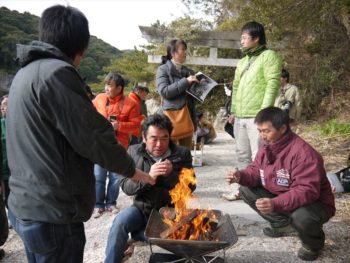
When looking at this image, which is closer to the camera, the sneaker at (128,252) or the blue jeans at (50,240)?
the blue jeans at (50,240)

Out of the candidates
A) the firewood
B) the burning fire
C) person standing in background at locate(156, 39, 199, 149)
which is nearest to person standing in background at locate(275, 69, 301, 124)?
person standing in background at locate(156, 39, 199, 149)

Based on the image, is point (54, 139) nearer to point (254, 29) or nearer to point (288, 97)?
point (254, 29)

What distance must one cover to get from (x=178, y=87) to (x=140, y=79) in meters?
13.4

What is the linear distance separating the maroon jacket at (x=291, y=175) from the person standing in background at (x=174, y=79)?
5.11ft

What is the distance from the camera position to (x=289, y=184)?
3.46 meters

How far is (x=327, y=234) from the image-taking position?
3.92m

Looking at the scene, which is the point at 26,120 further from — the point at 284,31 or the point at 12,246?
the point at 284,31

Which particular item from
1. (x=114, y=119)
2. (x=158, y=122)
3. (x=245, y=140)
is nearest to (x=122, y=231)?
(x=158, y=122)

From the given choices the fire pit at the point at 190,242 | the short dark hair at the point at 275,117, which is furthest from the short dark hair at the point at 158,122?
the short dark hair at the point at 275,117

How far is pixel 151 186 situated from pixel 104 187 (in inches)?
71.3

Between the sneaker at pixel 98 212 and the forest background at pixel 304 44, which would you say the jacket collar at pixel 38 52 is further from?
the forest background at pixel 304 44

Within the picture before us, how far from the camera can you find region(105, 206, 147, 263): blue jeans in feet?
9.91

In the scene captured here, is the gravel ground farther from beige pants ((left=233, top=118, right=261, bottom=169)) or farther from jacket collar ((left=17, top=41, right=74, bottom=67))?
jacket collar ((left=17, top=41, right=74, bottom=67))

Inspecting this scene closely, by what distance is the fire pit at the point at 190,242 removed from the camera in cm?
254
